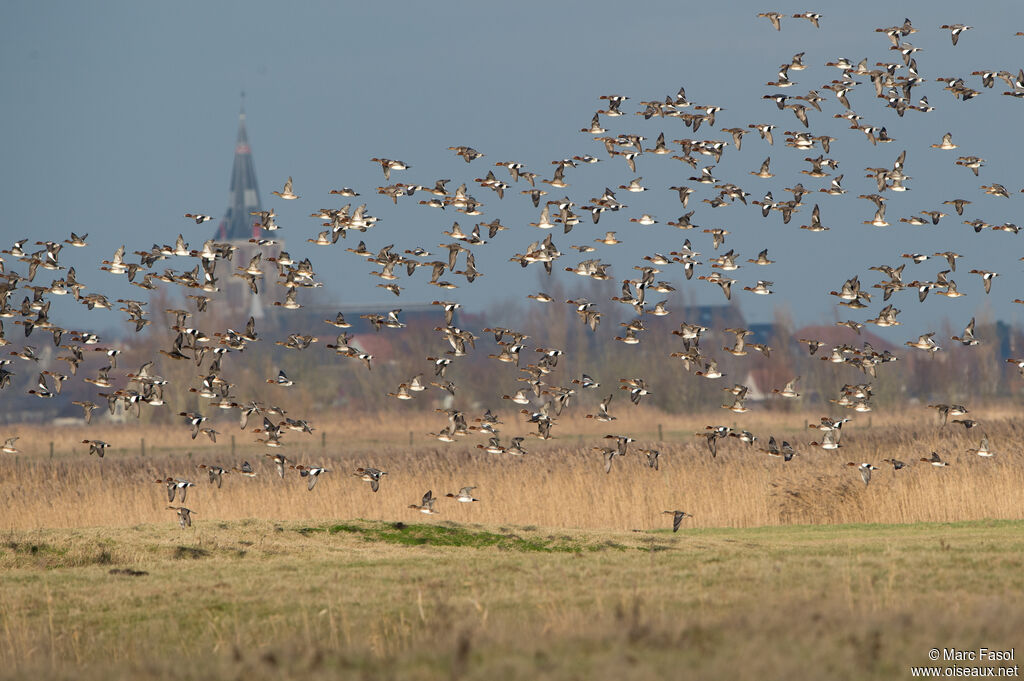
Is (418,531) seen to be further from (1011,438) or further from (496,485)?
(1011,438)

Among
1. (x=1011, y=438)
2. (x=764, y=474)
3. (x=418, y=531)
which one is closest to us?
(x=418, y=531)

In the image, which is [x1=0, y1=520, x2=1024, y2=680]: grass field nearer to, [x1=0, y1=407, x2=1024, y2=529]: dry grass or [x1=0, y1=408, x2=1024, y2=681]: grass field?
[x1=0, y1=408, x2=1024, y2=681]: grass field

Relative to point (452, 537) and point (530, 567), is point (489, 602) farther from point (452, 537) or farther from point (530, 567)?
point (452, 537)

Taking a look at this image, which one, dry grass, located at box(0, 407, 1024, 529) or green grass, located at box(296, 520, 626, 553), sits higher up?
dry grass, located at box(0, 407, 1024, 529)

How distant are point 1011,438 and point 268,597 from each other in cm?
2502

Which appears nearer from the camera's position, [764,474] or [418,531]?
[418,531]

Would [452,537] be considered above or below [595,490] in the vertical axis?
below

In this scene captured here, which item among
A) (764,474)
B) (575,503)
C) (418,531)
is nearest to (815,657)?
(418,531)

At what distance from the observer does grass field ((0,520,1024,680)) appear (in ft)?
38.0

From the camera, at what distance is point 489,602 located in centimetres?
1561

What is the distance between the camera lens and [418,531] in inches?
966

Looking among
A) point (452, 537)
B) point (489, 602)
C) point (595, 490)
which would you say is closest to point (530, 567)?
point (489, 602)

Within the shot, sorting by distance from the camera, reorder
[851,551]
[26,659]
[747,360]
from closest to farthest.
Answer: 1. [26,659]
2. [851,551]
3. [747,360]

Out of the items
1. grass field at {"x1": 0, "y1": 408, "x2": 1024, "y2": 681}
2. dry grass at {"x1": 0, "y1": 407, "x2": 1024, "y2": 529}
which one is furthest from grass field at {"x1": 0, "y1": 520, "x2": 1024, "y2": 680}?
dry grass at {"x1": 0, "y1": 407, "x2": 1024, "y2": 529}
